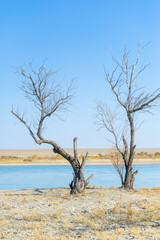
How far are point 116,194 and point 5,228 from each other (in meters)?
5.08

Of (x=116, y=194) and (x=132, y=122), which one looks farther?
(x=132, y=122)

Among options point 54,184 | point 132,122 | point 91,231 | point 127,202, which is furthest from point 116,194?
point 54,184

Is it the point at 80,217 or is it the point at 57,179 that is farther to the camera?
the point at 57,179

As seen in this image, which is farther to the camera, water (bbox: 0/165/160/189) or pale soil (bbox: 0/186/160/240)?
water (bbox: 0/165/160/189)

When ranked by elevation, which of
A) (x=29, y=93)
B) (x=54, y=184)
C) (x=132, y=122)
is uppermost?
(x=29, y=93)

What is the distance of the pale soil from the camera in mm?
6367

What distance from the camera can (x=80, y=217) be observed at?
791 centimetres

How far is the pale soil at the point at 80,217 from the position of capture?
6.37 meters

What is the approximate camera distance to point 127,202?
32.2 ft

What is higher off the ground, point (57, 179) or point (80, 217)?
point (80, 217)

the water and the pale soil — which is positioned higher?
the pale soil

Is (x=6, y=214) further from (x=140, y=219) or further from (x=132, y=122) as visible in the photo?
(x=132, y=122)

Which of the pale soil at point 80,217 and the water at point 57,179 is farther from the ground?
the pale soil at point 80,217

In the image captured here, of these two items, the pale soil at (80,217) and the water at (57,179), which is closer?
the pale soil at (80,217)
